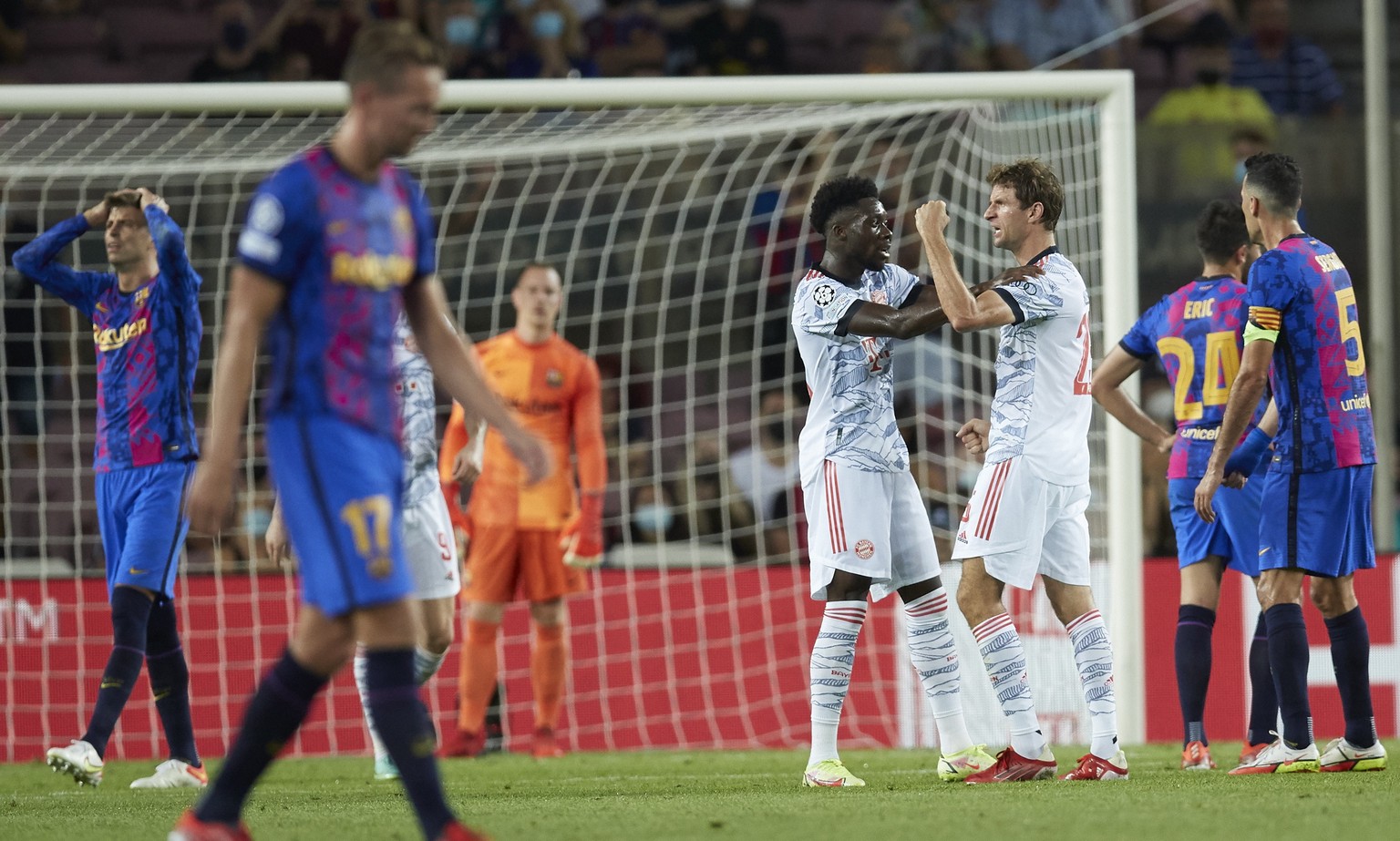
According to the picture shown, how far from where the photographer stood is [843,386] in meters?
5.71

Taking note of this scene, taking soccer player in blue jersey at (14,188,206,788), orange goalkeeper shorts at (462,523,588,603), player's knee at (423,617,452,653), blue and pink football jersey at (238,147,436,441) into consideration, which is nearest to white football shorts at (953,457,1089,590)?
player's knee at (423,617,452,653)

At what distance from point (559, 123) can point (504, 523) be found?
2194mm

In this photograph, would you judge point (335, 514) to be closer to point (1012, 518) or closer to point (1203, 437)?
point (1012, 518)

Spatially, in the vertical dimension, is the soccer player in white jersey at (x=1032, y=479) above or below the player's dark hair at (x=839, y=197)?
below

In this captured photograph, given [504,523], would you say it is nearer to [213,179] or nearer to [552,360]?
[552,360]

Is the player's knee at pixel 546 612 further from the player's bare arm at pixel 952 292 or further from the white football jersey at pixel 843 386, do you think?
the player's bare arm at pixel 952 292

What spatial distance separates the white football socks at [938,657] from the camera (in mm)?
5770

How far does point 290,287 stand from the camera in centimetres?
354

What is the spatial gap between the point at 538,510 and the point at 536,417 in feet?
1.57

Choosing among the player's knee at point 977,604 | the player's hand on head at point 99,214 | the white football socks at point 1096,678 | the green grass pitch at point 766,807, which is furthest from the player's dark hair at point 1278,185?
the player's hand on head at point 99,214

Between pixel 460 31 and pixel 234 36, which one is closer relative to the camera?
pixel 234 36

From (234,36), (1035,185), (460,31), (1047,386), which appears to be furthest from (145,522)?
(460,31)

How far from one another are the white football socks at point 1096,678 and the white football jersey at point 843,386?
822 millimetres

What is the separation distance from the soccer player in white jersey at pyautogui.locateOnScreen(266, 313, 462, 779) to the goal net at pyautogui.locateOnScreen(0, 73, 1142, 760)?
1771 millimetres
